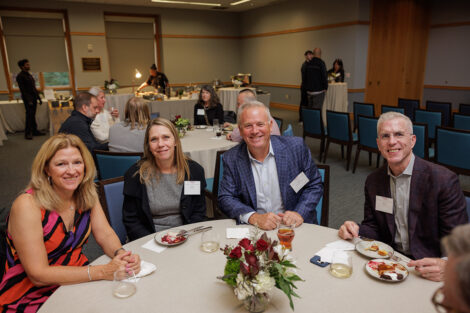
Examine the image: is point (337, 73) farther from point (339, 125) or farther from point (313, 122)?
point (339, 125)

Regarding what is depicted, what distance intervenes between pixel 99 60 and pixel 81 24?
1245mm

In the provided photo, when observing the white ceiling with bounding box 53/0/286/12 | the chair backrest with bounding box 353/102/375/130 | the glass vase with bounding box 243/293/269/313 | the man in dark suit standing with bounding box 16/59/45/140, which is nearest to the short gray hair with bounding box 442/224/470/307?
the glass vase with bounding box 243/293/269/313

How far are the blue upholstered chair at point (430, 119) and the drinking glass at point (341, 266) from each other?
4.61 m

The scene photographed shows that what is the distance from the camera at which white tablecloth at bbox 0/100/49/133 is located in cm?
848

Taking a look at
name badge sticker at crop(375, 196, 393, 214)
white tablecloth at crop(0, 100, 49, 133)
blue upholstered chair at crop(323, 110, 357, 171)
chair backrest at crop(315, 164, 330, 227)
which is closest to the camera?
name badge sticker at crop(375, 196, 393, 214)

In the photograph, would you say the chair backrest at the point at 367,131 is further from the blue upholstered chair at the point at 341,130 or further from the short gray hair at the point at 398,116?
the short gray hair at the point at 398,116

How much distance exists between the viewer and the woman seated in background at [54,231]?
1405 mm

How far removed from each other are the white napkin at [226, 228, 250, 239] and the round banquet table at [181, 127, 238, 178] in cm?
184

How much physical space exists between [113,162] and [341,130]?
12.3 feet

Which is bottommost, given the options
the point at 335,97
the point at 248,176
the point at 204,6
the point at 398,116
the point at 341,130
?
the point at 341,130

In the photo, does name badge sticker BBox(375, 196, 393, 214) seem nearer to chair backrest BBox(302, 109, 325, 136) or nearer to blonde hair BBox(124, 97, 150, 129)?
blonde hair BBox(124, 97, 150, 129)

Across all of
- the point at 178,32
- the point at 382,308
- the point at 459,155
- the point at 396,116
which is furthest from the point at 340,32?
the point at 382,308

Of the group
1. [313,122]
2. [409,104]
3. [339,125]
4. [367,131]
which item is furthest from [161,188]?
[409,104]

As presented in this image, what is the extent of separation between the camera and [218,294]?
126 cm
